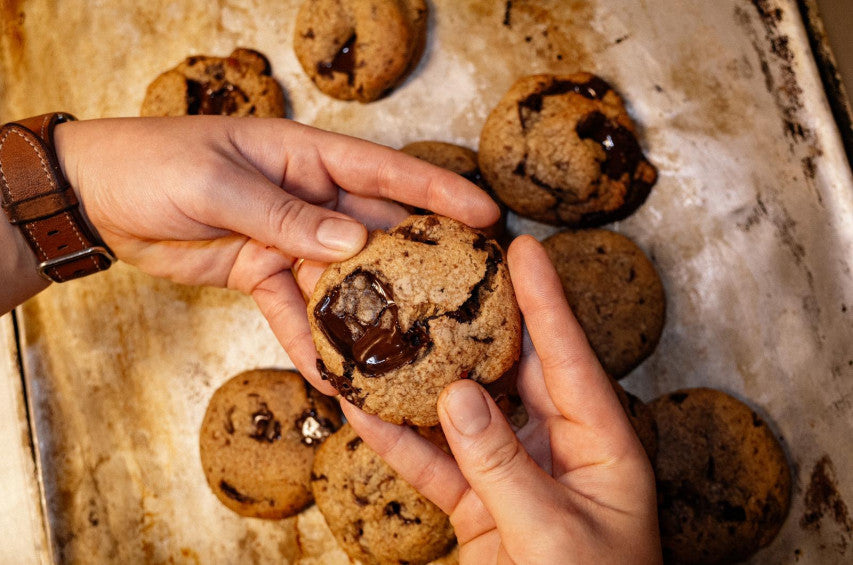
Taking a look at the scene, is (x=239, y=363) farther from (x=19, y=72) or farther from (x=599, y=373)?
(x=19, y=72)

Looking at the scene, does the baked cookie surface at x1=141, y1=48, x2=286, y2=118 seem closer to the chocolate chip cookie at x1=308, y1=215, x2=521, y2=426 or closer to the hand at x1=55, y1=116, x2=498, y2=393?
the hand at x1=55, y1=116, x2=498, y2=393

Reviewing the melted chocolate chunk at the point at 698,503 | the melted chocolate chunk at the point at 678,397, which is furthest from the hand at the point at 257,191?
the melted chocolate chunk at the point at 698,503

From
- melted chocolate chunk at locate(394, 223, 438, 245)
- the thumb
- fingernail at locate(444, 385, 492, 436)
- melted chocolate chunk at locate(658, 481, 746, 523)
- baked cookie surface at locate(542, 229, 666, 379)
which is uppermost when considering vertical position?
melted chocolate chunk at locate(394, 223, 438, 245)

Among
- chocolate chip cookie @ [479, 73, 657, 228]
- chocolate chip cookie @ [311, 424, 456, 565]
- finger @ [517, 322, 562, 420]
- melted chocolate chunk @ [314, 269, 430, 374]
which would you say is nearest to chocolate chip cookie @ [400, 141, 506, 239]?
chocolate chip cookie @ [479, 73, 657, 228]

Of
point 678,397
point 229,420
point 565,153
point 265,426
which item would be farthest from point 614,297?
point 229,420

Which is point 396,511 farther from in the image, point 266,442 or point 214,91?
point 214,91
